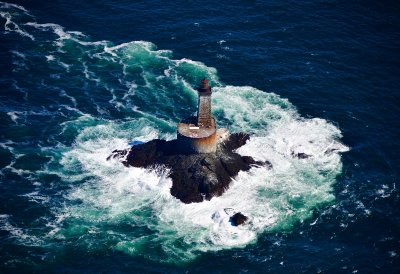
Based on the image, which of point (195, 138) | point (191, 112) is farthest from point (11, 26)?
point (195, 138)

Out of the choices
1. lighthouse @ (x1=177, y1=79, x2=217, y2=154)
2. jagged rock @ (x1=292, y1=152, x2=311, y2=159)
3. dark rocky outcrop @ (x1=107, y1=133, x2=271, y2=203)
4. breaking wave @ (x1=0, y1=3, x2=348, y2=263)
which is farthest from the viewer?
jagged rock @ (x1=292, y1=152, x2=311, y2=159)

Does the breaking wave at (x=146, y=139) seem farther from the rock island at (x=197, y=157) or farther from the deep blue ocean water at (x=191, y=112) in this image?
the rock island at (x=197, y=157)

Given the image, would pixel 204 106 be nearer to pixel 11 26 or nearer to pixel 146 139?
pixel 146 139

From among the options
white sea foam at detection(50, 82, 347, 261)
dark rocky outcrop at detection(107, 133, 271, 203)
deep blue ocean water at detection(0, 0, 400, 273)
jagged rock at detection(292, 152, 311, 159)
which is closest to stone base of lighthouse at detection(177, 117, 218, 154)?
dark rocky outcrop at detection(107, 133, 271, 203)

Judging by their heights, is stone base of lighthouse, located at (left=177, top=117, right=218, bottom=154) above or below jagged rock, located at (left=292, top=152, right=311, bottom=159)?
above

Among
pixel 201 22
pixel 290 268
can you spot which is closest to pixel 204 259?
pixel 290 268

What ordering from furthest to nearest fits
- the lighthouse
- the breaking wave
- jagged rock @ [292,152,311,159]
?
jagged rock @ [292,152,311,159] → the lighthouse → the breaking wave

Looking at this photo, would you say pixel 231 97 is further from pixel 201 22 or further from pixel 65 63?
pixel 65 63

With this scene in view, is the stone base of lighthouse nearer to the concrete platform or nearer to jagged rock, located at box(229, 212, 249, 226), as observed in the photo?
the concrete platform

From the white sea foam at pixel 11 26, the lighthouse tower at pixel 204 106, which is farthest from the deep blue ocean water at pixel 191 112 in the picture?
the lighthouse tower at pixel 204 106
